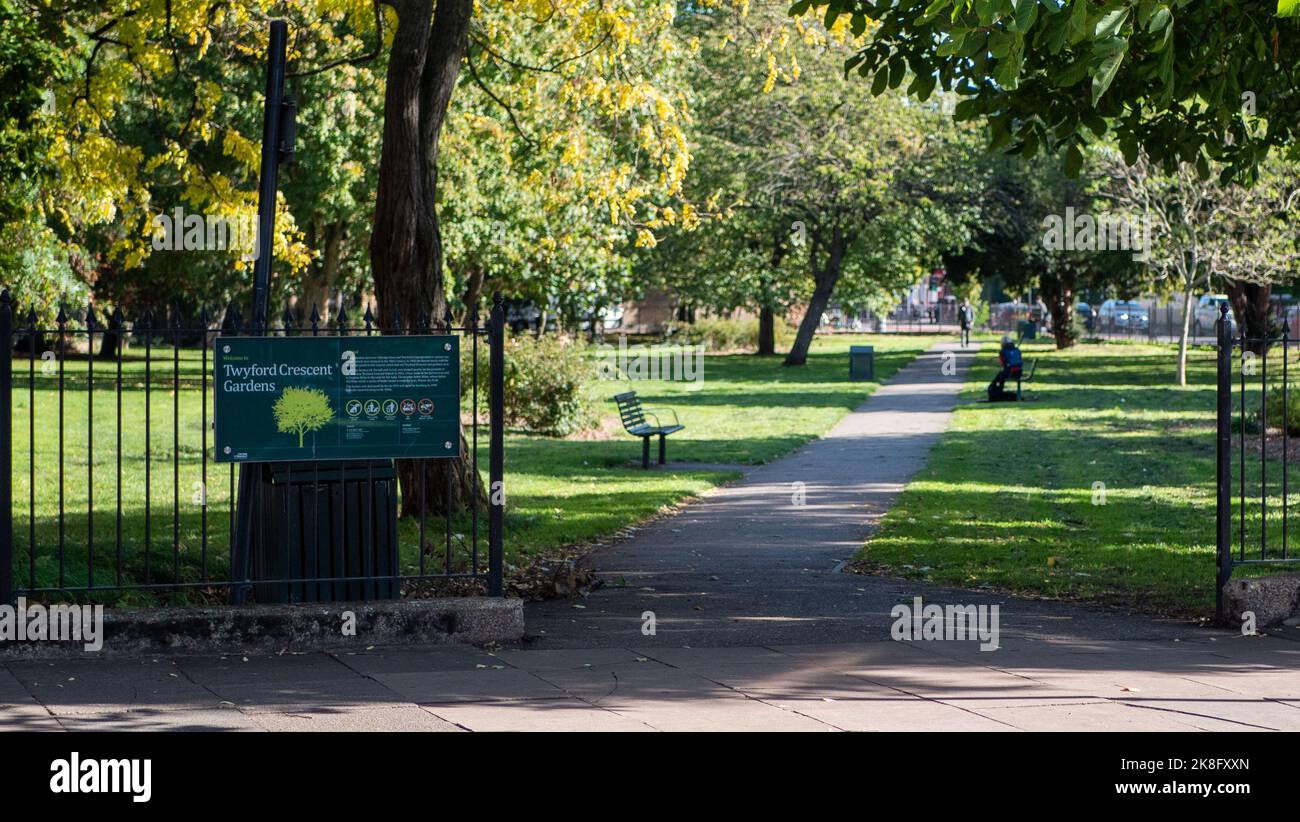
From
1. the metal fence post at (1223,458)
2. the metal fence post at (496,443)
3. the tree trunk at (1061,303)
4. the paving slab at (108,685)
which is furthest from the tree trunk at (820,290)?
the paving slab at (108,685)

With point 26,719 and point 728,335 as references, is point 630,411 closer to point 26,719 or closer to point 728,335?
point 26,719

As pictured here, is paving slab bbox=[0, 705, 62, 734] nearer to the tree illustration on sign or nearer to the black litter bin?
the black litter bin

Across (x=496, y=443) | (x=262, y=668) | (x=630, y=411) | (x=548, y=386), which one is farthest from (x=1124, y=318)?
(x=262, y=668)

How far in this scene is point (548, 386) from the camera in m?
23.7

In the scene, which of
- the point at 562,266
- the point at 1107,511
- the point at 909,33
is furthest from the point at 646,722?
the point at 562,266

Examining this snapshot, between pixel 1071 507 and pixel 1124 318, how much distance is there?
71088 mm

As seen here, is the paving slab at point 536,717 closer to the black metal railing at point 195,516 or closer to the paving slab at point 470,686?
the paving slab at point 470,686

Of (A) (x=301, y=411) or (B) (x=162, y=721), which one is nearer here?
(B) (x=162, y=721)

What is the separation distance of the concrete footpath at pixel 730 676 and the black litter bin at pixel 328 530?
680mm

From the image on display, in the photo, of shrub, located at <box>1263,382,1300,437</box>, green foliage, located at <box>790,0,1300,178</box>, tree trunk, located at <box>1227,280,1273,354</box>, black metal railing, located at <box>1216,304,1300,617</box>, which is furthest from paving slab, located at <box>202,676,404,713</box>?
tree trunk, located at <box>1227,280,1273,354</box>

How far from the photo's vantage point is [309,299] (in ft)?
120

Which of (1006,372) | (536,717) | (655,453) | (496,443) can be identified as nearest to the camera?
(536,717)

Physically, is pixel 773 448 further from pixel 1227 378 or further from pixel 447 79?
pixel 1227 378

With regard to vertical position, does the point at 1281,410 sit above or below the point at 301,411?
below
